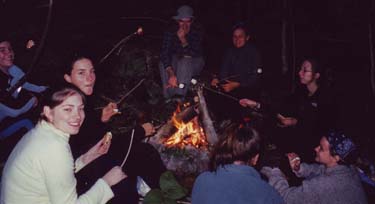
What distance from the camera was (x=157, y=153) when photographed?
23.5 ft

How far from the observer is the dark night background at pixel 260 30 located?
9.76 m

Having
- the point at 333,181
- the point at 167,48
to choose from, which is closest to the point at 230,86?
the point at 167,48

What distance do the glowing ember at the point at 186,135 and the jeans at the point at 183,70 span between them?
123 centimetres

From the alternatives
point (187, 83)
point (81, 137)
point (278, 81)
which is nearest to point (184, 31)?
point (187, 83)

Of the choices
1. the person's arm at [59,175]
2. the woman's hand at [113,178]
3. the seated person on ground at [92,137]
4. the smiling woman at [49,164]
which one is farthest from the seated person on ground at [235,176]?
the seated person on ground at [92,137]

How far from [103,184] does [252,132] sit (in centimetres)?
145

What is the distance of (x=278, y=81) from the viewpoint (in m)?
11.1

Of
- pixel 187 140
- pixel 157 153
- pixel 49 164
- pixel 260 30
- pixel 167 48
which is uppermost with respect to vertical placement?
pixel 260 30

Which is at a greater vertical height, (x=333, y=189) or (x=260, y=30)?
(x=260, y=30)

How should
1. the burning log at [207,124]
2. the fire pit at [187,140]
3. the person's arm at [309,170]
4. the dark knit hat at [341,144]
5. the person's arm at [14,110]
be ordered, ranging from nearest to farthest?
the dark knit hat at [341,144], the person's arm at [309,170], the person's arm at [14,110], the fire pit at [187,140], the burning log at [207,124]

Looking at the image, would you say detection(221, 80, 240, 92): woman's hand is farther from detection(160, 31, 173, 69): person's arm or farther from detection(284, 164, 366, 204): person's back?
detection(284, 164, 366, 204): person's back

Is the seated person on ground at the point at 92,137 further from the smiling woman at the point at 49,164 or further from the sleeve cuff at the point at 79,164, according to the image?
the smiling woman at the point at 49,164

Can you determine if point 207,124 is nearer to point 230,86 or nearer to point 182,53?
point 230,86

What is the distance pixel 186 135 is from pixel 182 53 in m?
2.22
